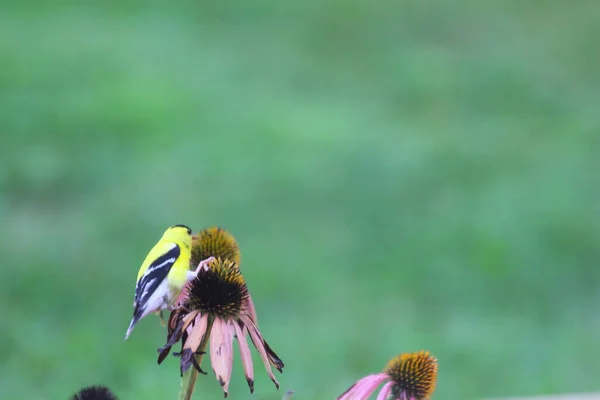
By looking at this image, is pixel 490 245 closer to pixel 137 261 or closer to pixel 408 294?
pixel 408 294

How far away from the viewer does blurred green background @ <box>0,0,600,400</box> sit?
130 inches

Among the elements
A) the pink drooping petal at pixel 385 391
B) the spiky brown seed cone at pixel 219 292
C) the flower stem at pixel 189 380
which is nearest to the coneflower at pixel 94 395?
the flower stem at pixel 189 380

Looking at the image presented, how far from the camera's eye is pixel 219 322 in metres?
1.05

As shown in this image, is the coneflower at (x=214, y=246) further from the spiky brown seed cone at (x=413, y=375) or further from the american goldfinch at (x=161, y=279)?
the spiky brown seed cone at (x=413, y=375)

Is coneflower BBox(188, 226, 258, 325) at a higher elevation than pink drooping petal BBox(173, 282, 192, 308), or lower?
higher

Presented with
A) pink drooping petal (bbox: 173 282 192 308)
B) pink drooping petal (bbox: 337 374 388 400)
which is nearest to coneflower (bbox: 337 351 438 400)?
pink drooping petal (bbox: 337 374 388 400)

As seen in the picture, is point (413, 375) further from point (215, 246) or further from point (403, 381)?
point (215, 246)

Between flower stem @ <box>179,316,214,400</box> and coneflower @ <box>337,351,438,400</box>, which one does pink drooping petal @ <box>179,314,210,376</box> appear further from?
coneflower @ <box>337,351,438,400</box>

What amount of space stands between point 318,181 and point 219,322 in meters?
3.52

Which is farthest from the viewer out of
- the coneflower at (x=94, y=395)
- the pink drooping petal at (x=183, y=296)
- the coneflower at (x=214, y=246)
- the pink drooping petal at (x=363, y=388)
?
the coneflower at (x=214, y=246)

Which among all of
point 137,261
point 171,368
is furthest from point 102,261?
point 171,368

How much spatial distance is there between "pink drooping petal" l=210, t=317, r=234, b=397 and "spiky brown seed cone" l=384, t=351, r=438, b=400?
188mm

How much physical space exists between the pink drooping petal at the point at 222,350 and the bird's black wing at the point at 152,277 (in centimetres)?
15

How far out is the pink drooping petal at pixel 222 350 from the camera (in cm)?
99
